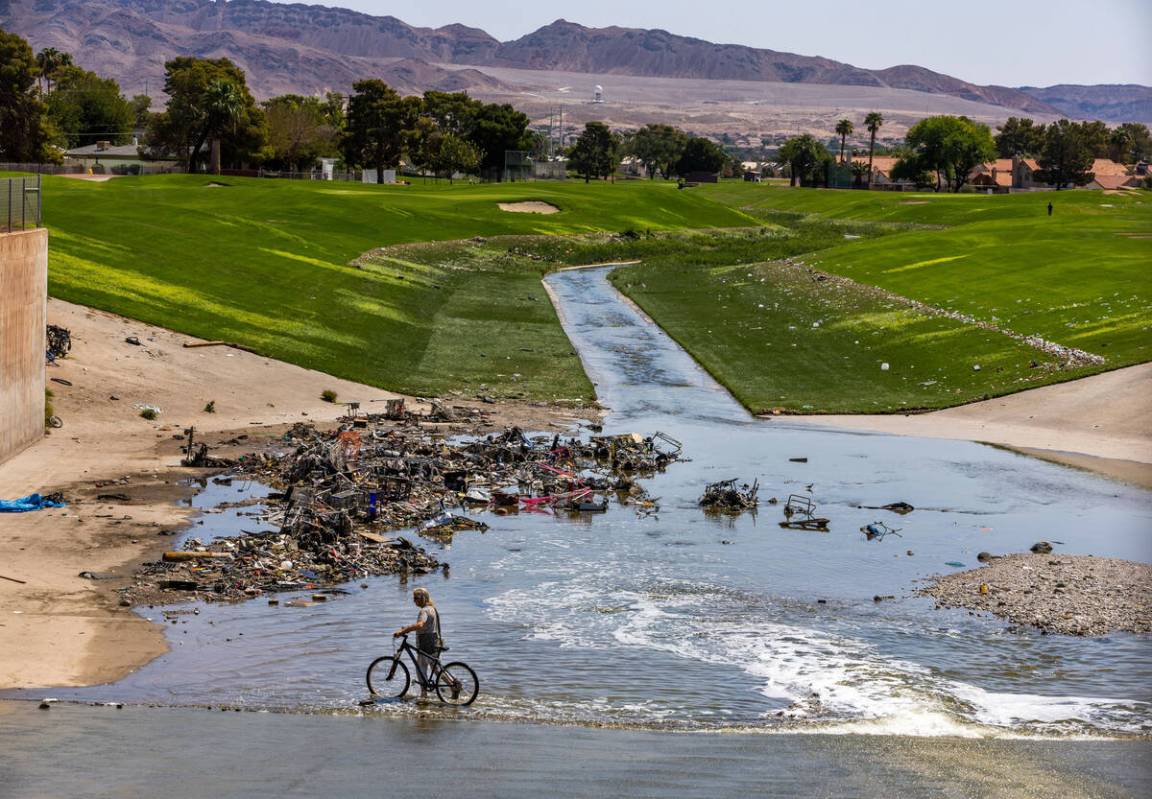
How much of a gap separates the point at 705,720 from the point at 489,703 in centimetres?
378

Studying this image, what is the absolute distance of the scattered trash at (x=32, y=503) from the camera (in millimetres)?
34750

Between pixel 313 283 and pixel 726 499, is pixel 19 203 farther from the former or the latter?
pixel 313 283

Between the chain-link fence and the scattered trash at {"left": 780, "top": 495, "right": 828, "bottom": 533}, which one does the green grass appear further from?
the scattered trash at {"left": 780, "top": 495, "right": 828, "bottom": 533}

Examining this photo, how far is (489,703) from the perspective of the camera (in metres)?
24.4

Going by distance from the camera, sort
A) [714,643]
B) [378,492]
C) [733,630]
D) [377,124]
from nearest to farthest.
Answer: [714,643], [733,630], [378,492], [377,124]

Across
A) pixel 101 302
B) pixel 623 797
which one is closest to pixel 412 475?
pixel 623 797

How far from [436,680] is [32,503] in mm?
16106

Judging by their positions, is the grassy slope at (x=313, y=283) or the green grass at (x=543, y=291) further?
the grassy slope at (x=313, y=283)

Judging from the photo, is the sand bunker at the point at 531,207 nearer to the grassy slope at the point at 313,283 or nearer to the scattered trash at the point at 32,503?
the grassy slope at the point at 313,283

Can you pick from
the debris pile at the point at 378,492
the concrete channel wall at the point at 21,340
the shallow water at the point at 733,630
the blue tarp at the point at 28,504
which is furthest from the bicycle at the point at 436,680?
the concrete channel wall at the point at 21,340

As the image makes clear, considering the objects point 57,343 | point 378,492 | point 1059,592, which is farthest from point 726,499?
point 57,343

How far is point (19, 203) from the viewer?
44.6m

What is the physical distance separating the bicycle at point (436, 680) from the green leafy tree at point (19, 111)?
14989cm

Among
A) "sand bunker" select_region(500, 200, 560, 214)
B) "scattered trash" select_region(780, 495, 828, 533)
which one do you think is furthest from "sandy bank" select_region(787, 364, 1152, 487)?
"sand bunker" select_region(500, 200, 560, 214)
